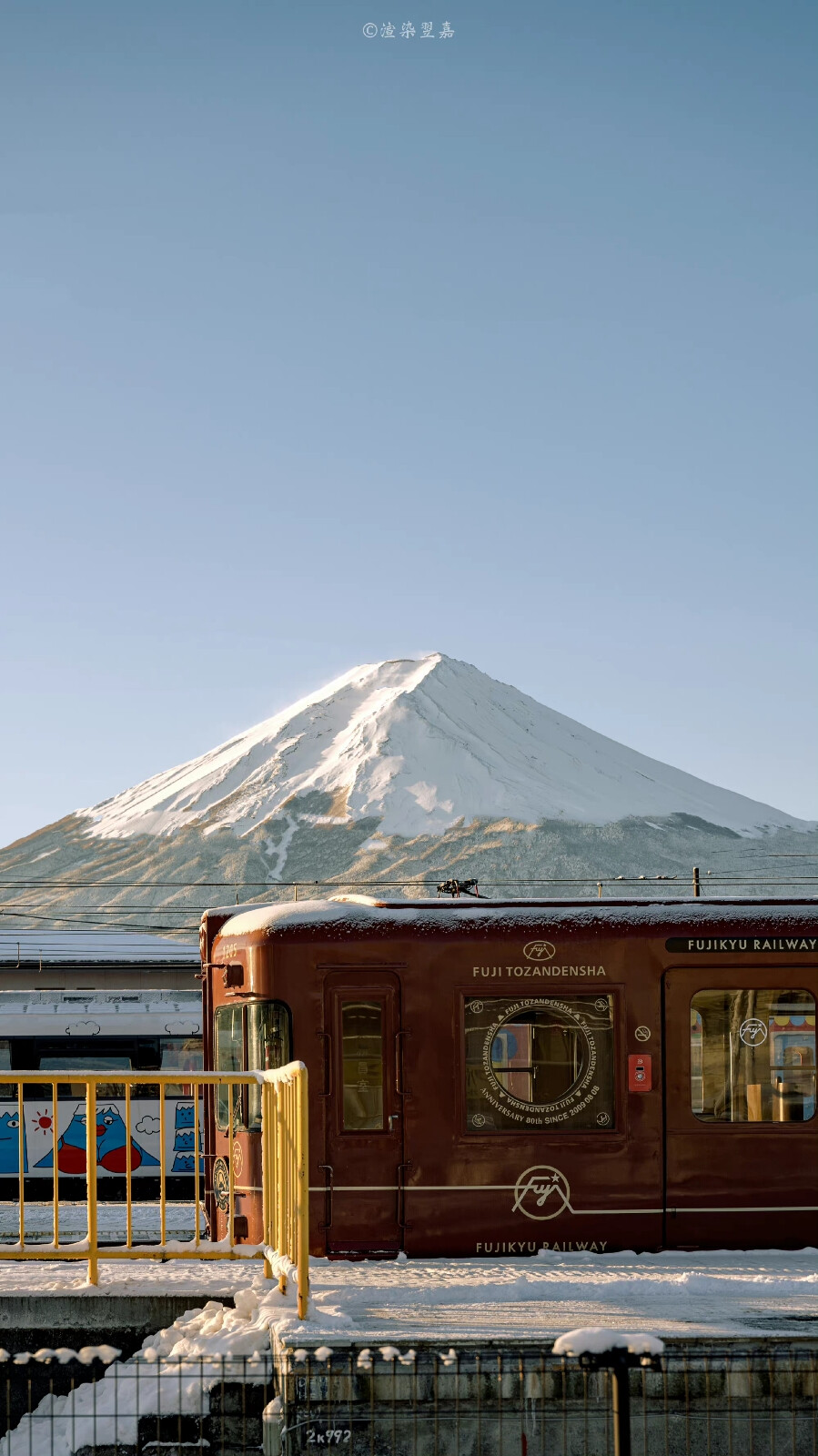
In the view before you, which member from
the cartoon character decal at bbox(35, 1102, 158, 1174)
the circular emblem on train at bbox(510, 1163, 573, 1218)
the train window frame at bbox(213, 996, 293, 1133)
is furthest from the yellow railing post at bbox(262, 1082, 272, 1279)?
the cartoon character decal at bbox(35, 1102, 158, 1174)

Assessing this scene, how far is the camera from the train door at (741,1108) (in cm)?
1115

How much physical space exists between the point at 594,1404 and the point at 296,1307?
5.69ft

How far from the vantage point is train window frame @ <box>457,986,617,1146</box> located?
36.5 feet

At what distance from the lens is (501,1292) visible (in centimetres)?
926

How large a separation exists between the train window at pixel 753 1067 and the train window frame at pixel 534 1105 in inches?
23.1

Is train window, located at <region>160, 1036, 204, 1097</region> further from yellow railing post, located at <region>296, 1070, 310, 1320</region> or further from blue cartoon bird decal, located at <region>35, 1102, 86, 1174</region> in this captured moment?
yellow railing post, located at <region>296, 1070, 310, 1320</region>

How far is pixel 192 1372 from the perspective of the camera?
8195mm

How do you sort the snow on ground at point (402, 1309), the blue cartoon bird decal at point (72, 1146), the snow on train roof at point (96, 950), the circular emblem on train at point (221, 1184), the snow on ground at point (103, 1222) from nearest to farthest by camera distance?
the snow on ground at point (402, 1309), the circular emblem on train at point (221, 1184), the snow on ground at point (103, 1222), the blue cartoon bird decal at point (72, 1146), the snow on train roof at point (96, 950)

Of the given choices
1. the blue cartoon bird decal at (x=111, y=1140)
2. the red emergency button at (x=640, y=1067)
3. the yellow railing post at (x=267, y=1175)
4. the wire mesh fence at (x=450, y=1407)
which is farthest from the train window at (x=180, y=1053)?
the wire mesh fence at (x=450, y=1407)

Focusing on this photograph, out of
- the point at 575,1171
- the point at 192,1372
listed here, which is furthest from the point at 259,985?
the point at 192,1372

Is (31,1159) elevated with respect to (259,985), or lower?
lower

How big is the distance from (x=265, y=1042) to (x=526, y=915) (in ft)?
7.31

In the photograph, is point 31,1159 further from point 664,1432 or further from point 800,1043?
point 664,1432

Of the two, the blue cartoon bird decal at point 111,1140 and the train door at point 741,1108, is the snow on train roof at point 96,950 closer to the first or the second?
the blue cartoon bird decal at point 111,1140
